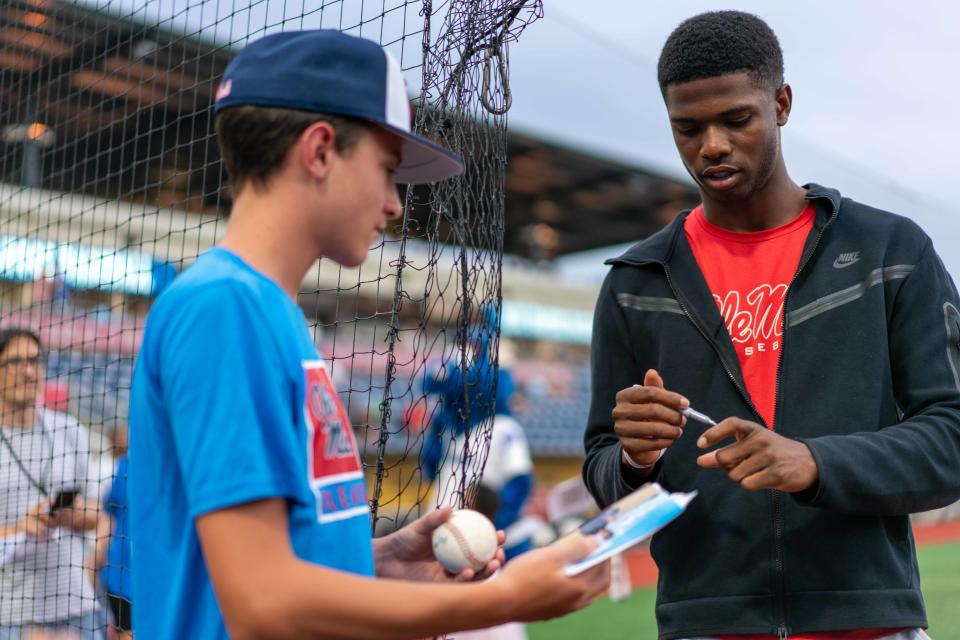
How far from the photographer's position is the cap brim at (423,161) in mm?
1685

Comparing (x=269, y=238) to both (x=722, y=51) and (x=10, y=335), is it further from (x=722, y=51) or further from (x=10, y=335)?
(x=10, y=335)

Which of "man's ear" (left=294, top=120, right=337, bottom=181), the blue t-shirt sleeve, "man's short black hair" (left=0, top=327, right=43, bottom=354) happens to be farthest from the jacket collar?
"man's short black hair" (left=0, top=327, right=43, bottom=354)

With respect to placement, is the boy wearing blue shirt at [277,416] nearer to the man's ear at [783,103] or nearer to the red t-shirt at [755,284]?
the red t-shirt at [755,284]

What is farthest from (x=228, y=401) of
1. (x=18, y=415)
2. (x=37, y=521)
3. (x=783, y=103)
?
(x=18, y=415)

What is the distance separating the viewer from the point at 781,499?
84.5 inches

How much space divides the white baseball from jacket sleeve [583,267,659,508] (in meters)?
0.62

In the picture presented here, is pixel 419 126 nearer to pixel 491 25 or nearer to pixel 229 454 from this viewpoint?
pixel 491 25

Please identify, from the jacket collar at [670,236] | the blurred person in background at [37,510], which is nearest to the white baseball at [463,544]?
the jacket collar at [670,236]

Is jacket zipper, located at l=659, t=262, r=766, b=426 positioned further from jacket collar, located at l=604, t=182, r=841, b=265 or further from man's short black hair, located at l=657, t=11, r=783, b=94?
man's short black hair, located at l=657, t=11, r=783, b=94

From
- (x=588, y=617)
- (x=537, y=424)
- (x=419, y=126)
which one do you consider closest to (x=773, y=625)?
(x=419, y=126)

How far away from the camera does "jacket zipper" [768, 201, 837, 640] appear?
2.09 meters

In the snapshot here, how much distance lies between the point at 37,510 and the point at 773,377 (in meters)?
3.54

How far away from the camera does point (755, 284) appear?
7.61 feet

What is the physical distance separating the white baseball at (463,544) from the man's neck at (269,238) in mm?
536
